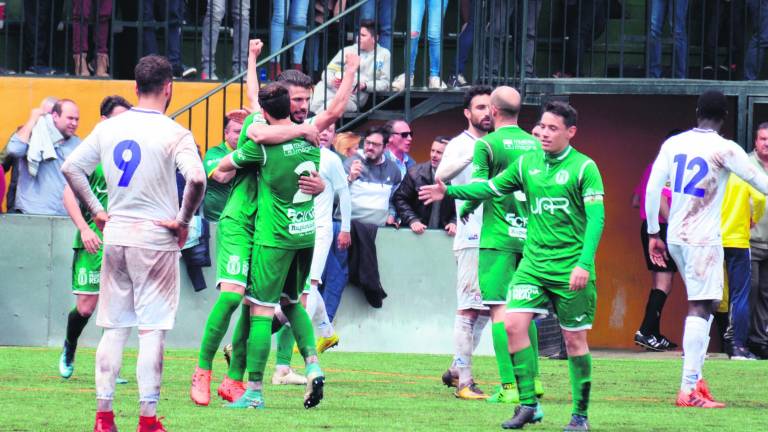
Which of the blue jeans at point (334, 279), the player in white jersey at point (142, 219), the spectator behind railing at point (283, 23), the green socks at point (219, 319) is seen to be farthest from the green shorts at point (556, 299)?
the spectator behind railing at point (283, 23)

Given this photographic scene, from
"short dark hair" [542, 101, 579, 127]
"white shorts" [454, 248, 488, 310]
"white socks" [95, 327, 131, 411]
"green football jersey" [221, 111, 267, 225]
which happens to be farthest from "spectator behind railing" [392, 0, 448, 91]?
"white socks" [95, 327, 131, 411]

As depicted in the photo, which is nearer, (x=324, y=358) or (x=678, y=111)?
(x=324, y=358)

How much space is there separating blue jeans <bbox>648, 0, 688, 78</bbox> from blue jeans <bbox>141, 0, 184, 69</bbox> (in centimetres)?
513

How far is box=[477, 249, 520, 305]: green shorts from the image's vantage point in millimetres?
10617

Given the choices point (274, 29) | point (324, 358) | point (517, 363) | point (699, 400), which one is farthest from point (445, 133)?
Result: point (517, 363)

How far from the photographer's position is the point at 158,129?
8.37 meters

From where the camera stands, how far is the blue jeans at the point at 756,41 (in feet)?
57.3

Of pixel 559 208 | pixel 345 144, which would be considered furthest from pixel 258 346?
pixel 345 144

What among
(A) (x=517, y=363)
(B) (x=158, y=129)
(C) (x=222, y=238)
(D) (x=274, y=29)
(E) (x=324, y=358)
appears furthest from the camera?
(D) (x=274, y=29)

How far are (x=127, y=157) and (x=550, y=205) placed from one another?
2469 millimetres

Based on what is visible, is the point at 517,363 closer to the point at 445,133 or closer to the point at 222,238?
the point at 222,238

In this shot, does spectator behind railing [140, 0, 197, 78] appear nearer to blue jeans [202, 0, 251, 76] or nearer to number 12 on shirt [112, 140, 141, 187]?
blue jeans [202, 0, 251, 76]

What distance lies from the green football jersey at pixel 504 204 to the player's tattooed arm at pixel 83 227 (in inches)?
104

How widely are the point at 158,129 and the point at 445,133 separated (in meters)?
10.9
